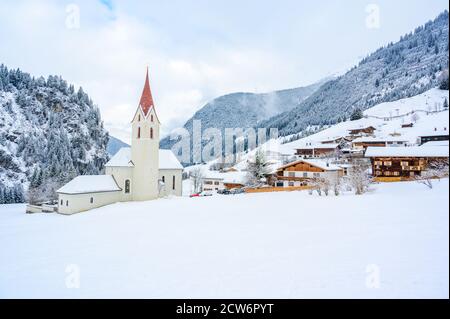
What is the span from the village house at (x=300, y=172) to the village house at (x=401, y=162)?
551 inches

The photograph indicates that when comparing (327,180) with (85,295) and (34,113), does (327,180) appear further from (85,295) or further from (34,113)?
(34,113)

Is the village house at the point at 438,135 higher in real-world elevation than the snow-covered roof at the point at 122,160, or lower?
lower

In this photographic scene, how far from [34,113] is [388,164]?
7499cm

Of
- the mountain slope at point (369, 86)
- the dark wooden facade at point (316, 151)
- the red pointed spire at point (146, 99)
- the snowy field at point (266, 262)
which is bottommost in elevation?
the snowy field at point (266, 262)

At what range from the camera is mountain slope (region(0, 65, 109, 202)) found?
1356 inches

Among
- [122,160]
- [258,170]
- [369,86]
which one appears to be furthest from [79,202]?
[369,86]

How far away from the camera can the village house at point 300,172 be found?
2456cm

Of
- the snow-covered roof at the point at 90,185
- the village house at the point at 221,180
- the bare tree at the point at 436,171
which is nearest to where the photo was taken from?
the bare tree at the point at 436,171

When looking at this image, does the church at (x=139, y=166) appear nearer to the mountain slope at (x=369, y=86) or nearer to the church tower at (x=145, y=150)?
the church tower at (x=145, y=150)

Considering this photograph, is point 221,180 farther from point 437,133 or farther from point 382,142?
point 437,133

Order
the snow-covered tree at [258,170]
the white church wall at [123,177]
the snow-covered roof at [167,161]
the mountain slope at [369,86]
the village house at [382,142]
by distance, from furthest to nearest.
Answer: the mountain slope at [369,86] < the snow-covered roof at [167,161] < the snow-covered tree at [258,170] < the white church wall at [123,177] < the village house at [382,142]

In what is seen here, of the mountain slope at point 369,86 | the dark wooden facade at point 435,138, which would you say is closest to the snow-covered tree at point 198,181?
the dark wooden facade at point 435,138

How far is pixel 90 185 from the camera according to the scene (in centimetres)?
2117
